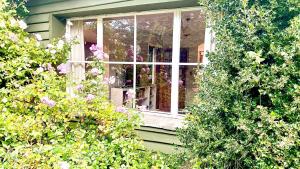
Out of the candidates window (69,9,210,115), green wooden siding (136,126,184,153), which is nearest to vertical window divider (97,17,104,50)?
window (69,9,210,115)

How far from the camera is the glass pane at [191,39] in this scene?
10.5ft

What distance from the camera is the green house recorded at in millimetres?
3176

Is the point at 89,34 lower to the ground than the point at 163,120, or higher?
higher

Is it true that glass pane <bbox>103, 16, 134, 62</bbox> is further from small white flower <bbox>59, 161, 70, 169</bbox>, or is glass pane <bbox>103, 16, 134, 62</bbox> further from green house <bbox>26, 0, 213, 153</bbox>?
small white flower <bbox>59, 161, 70, 169</bbox>

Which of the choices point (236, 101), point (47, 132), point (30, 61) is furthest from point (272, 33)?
point (30, 61)

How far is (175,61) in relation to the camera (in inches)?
126

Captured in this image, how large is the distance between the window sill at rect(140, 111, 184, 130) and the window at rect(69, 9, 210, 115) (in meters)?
0.11

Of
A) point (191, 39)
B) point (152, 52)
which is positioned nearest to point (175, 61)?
point (191, 39)

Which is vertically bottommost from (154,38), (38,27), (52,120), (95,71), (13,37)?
(52,120)

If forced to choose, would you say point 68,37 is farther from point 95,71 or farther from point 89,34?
point 95,71

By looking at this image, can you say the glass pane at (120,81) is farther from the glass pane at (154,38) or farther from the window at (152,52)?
the glass pane at (154,38)

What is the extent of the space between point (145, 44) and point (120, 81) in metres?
0.68

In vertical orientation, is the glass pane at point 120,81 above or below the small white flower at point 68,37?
below

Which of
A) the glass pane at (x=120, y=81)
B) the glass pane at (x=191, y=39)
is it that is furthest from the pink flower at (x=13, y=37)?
the glass pane at (x=191, y=39)
